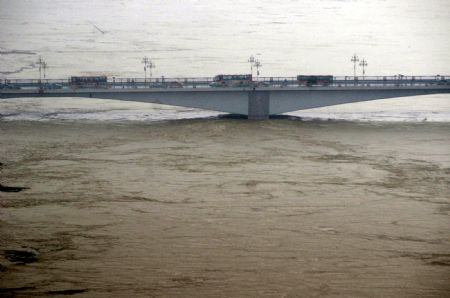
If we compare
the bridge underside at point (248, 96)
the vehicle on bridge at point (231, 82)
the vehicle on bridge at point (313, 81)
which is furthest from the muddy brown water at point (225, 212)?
the vehicle on bridge at point (313, 81)

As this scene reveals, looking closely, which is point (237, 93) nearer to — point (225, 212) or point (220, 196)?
point (220, 196)

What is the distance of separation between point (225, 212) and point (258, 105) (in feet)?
66.0

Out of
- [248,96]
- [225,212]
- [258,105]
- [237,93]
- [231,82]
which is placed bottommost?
[225,212]

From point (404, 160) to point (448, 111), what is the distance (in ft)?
52.2

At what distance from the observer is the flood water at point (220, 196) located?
23.0 m

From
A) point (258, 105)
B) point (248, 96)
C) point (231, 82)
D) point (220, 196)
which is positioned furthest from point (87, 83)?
point (220, 196)

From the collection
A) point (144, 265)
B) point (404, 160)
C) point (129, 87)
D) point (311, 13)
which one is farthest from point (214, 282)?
point (311, 13)

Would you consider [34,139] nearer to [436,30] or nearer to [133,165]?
[133,165]

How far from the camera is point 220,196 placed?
103ft

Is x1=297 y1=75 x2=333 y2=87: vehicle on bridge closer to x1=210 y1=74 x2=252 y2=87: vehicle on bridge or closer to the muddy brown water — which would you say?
x1=210 y1=74 x2=252 y2=87: vehicle on bridge

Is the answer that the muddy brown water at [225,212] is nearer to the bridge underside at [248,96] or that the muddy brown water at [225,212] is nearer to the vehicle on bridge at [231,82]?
the bridge underside at [248,96]

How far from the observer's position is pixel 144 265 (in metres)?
23.7

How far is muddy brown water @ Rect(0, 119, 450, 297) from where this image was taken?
22.8m

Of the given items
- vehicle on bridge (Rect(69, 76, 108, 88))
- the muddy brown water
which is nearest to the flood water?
the muddy brown water
